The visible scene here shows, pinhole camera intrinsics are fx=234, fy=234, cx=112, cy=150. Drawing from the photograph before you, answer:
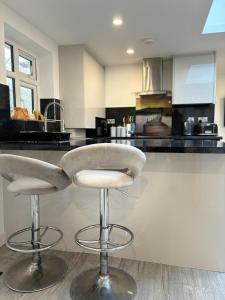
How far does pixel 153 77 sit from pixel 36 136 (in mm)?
2555

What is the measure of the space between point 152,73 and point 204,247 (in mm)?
2994

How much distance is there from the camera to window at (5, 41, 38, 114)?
2.72 metres

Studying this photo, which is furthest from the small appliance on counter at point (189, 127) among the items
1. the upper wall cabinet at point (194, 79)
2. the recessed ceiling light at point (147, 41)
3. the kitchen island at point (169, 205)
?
the kitchen island at point (169, 205)

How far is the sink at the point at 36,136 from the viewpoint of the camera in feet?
6.88

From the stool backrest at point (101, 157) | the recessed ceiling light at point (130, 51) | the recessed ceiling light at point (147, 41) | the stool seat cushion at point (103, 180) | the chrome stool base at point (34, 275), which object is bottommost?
the chrome stool base at point (34, 275)

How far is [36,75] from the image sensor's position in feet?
10.6

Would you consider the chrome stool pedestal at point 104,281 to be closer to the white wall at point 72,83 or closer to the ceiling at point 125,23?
the ceiling at point 125,23

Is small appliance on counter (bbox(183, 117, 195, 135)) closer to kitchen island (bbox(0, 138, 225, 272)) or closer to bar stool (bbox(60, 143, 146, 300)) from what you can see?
kitchen island (bbox(0, 138, 225, 272))

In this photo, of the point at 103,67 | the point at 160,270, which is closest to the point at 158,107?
the point at 103,67

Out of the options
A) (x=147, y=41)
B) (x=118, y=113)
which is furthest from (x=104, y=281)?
(x=118, y=113)

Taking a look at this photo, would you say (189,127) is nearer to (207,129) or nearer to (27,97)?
(207,129)

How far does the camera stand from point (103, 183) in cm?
125

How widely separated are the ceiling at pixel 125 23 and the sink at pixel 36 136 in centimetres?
124

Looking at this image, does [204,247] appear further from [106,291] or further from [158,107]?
[158,107]
